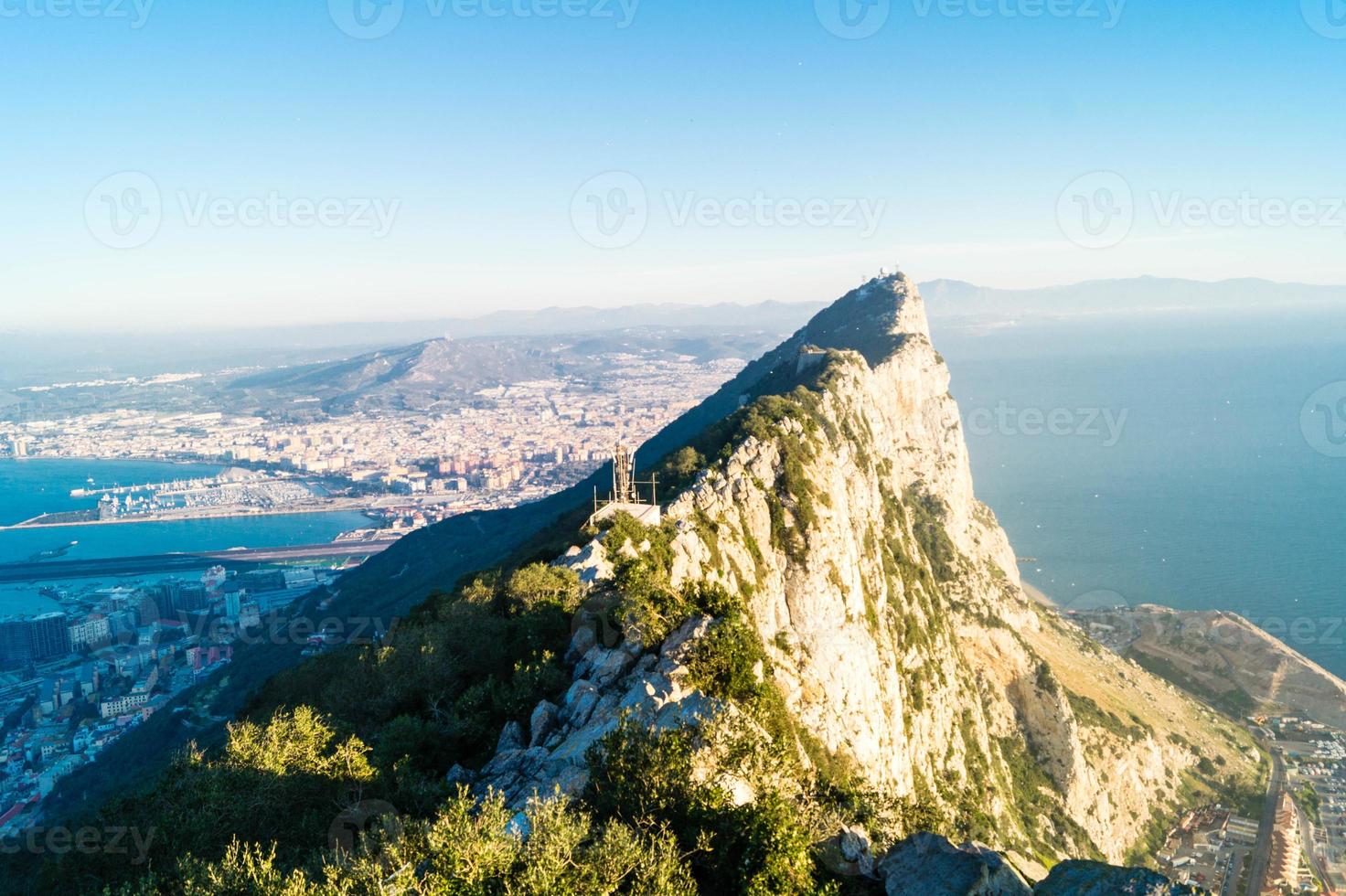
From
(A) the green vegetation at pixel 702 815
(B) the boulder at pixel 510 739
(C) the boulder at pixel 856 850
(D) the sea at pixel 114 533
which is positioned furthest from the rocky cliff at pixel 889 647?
(D) the sea at pixel 114 533

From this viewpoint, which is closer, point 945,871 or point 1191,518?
point 945,871

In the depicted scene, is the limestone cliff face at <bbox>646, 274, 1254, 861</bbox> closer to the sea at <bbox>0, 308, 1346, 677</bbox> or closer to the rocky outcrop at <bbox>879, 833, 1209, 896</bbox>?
the rocky outcrop at <bbox>879, 833, 1209, 896</bbox>

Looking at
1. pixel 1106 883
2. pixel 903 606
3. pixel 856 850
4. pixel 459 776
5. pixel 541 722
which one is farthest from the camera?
pixel 903 606

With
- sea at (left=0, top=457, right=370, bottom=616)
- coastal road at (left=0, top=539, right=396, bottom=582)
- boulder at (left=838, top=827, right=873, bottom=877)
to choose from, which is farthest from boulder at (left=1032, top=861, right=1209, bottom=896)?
sea at (left=0, top=457, right=370, bottom=616)

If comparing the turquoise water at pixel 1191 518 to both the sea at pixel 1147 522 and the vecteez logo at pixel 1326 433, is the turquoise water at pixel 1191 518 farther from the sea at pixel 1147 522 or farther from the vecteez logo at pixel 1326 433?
the vecteez logo at pixel 1326 433

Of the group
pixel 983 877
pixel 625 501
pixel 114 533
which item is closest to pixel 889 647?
pixel 625 501

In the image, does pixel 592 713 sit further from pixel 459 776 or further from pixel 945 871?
pixel 945 871

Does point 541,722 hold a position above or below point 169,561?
above
